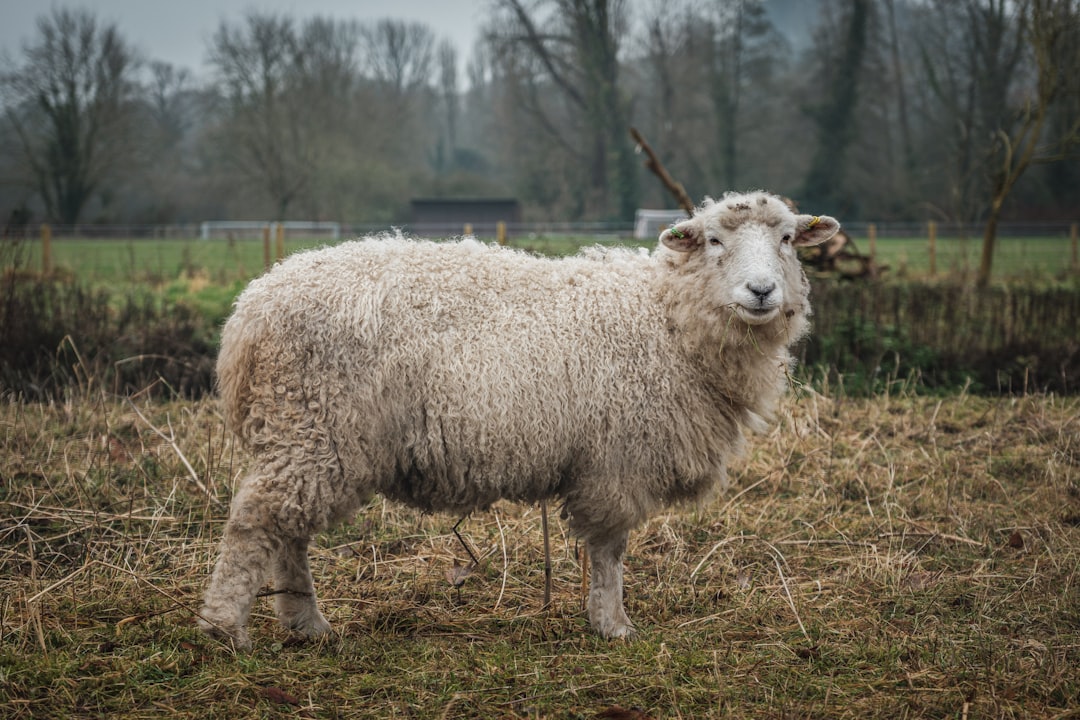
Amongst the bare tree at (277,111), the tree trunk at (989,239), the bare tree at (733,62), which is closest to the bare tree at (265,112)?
the bare tree at (277,111)

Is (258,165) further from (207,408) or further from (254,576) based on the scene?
(254,576)

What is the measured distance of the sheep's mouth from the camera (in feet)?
13.6

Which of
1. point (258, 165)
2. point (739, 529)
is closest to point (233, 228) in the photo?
point (258, 165)

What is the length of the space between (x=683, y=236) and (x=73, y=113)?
34085 millimetres

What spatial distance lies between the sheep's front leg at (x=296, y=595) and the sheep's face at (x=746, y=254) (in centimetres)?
237

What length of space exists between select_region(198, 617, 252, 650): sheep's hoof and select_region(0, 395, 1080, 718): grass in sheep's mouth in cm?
7

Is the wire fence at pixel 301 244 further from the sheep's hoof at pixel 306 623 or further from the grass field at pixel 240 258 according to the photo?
the sheep's hoof at pixel 306 623

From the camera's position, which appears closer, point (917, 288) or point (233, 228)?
point (917, 288)

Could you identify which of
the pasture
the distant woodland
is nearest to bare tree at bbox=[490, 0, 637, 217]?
the distant woodland

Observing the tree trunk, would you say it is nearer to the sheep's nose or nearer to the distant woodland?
the sheep's nose

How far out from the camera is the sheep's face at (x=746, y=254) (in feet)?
13.6

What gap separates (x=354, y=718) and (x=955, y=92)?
1292 inches

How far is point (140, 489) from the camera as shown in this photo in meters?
5.51

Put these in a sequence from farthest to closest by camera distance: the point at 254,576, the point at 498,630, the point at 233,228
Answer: the point at 233,228 < the point at 498,630 < the point at 254,576
